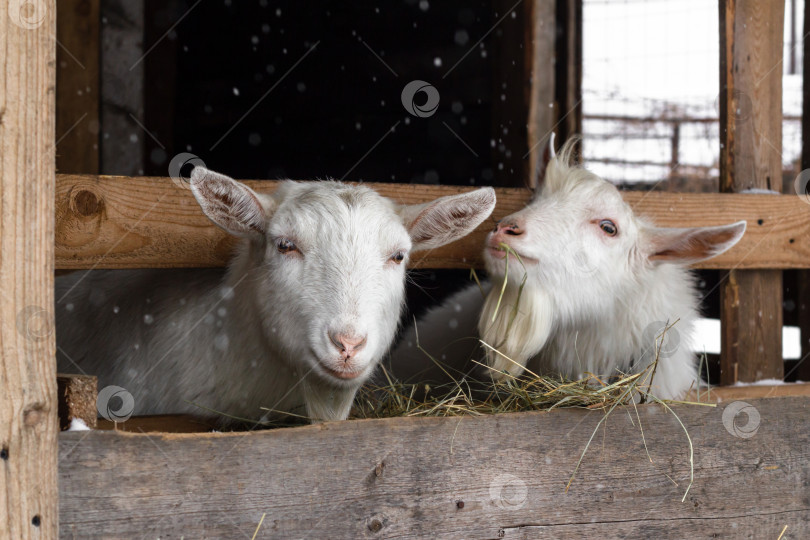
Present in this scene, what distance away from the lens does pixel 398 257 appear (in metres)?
2.51

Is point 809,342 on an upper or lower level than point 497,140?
lower

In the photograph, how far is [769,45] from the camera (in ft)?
12.1

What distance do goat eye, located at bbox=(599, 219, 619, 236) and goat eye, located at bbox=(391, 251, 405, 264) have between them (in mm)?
880

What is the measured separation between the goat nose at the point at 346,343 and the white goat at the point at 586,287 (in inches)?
27.3

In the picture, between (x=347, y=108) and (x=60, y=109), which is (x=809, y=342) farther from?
(x=60, y=109)

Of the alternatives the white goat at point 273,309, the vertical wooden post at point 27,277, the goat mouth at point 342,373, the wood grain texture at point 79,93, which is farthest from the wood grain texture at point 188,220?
the wood grain texture at point 79,93

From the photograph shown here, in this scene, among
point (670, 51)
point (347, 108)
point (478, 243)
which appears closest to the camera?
point (478, 243)

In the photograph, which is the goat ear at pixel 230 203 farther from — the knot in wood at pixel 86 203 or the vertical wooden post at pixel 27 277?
the vertical wooden post at pixel 27 277

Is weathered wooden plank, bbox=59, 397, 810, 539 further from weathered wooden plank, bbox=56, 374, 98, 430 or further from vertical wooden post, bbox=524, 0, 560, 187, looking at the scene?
vertical wooden post, bbox=524, 0, 560, 187

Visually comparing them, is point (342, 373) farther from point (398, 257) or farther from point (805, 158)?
point (805, 158)

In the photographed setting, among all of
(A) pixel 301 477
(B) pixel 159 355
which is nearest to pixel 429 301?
(B) pixel 159 355

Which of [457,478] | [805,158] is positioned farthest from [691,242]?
[805,158]

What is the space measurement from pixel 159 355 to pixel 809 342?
148 inches

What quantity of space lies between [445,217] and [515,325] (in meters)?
Result: 0.52
